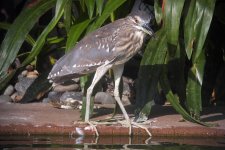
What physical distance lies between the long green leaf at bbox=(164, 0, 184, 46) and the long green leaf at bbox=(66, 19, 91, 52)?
3.06ft

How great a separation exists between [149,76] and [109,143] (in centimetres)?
95

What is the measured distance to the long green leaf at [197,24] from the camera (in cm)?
631

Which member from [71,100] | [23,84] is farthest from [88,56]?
[23,84]

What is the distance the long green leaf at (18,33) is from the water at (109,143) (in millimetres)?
1157

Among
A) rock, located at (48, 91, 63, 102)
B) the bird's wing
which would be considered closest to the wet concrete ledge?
the bird's wing

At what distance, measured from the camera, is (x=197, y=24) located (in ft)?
20.9

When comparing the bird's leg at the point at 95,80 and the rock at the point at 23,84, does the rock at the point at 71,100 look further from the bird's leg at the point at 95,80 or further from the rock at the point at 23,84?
the bird's leg at the point at 95,80

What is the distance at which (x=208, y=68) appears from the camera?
7.52 meters

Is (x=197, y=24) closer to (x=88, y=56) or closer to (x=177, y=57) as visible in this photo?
(x=177, y=57)

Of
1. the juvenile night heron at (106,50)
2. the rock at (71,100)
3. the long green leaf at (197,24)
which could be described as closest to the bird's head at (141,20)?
the juvenile night heron at (106,50)

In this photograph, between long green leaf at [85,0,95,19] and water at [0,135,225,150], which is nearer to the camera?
water at [0,135,225,150]

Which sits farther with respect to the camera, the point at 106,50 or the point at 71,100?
the point at 71,100

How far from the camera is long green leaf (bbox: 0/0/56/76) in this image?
704cm

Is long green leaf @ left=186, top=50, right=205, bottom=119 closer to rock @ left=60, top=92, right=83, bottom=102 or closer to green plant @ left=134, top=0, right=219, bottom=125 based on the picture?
green plant @ left=134, top=0, right=219, bottom=125
